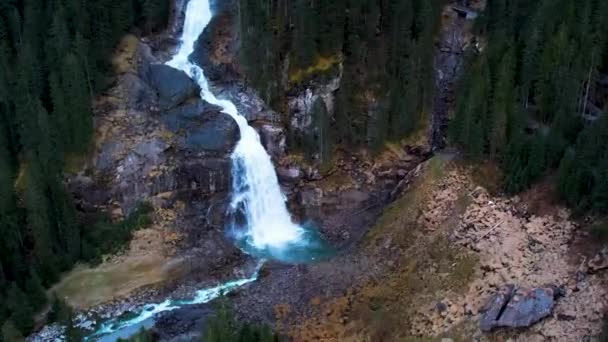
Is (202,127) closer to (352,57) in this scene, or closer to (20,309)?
(352,57)

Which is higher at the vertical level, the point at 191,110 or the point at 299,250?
the point at 191,110

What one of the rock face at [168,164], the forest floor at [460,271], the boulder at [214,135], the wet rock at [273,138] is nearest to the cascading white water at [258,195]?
the wet rock at [273,138]

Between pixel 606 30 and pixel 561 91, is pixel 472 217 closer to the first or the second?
pixel 561 91

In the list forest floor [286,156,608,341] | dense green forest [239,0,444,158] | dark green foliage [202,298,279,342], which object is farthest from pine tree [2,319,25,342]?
dense green forest [239,0,444,158]

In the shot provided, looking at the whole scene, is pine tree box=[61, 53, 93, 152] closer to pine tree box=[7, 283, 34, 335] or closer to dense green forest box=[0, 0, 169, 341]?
dense green forest box=[0, 0, 169, 341]

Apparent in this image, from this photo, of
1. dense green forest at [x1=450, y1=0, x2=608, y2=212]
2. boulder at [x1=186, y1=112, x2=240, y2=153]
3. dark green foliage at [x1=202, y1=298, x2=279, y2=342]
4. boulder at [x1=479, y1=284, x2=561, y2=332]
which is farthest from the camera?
boulder at [x1=186, y1=112, x2=240, y2=153]

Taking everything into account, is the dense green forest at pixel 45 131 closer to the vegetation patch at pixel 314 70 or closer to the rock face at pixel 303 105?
the rock face at pixel 303 105

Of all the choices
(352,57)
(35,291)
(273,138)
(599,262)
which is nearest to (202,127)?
(273,138)
